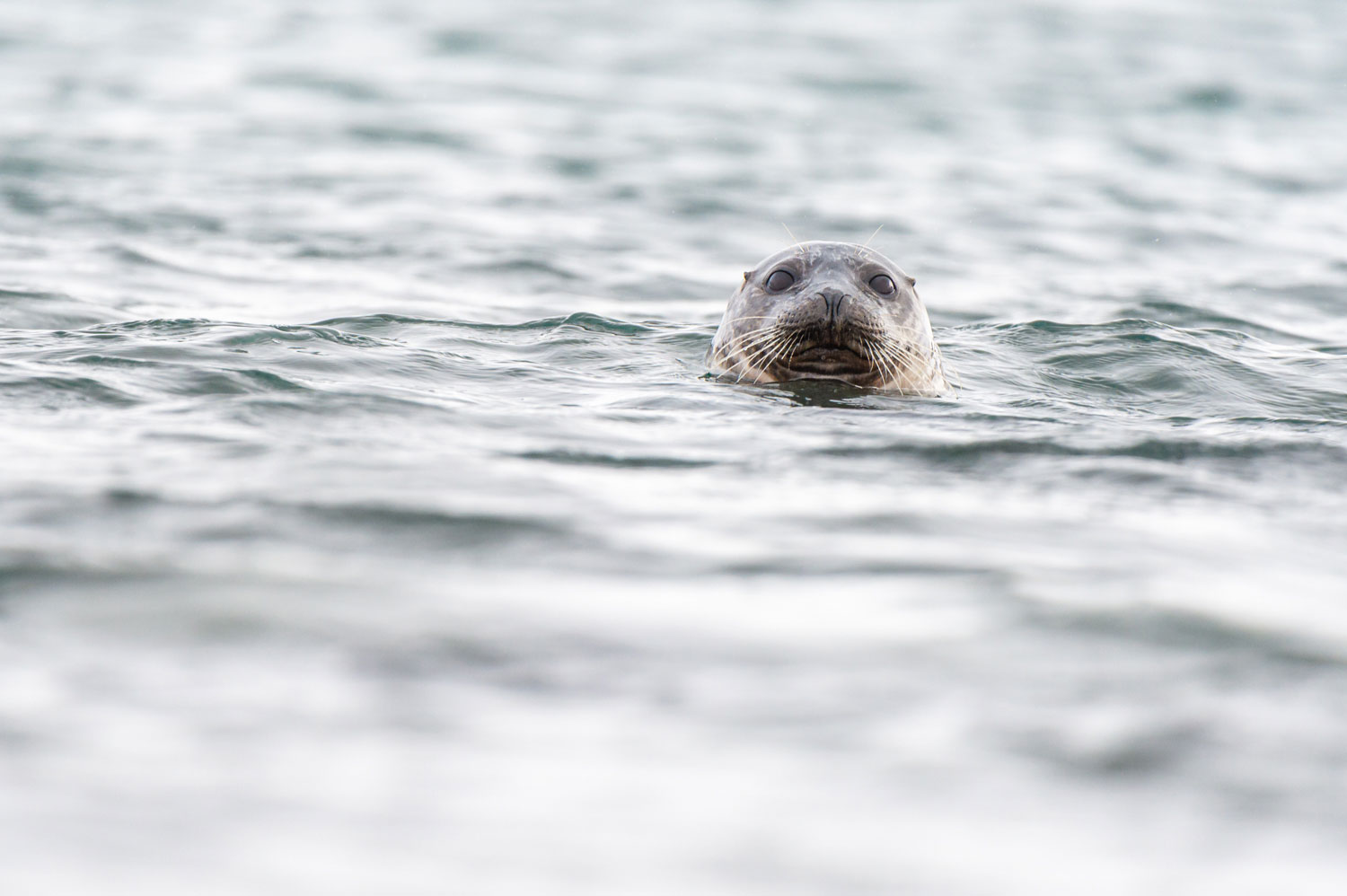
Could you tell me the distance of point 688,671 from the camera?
331cm

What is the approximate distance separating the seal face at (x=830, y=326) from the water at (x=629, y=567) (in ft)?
0.83

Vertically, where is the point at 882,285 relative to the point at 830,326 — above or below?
above

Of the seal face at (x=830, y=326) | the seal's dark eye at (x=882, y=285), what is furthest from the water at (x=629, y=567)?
the seal's dark eye at (x=882, y=285)

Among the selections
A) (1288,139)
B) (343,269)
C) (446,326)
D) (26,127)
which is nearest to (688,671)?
(446,326)

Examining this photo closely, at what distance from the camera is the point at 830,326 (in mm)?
7031

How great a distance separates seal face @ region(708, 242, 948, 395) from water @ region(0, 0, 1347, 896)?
0.83 feet

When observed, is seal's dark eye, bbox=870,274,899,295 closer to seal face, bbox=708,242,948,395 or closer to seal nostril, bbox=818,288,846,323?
seal face, bbox=708,242,948,395

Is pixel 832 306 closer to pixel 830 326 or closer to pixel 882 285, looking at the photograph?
pixel 830 326

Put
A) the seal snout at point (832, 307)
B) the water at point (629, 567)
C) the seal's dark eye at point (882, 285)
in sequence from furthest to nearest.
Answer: the seal's dark eye at point (882, 285)
the seal snout at point (832, 307)
the water at point (629, 567)

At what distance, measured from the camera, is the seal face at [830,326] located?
7.07 meters

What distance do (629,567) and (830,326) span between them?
321 cm

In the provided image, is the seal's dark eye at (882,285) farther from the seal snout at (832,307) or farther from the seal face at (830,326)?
the seal snout at (832,307)

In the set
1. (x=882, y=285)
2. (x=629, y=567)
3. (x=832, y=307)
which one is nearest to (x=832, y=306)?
(x=832, y=307)

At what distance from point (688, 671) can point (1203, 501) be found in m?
2.36
